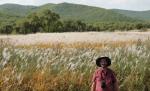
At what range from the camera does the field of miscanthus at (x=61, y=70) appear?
11062 millimetres

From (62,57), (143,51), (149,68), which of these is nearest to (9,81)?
(62,57)

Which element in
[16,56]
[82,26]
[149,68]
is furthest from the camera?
[82,26]

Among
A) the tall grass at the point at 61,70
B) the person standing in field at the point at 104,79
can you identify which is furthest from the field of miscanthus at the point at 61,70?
the person standing in field at the point at 104,79

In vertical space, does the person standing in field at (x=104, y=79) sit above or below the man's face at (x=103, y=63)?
below

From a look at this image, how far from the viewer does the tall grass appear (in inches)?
436

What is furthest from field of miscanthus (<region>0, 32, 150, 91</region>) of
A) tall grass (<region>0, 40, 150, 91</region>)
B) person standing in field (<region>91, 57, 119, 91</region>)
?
person standing in field (<region>91, 57, 119, 91</region>)

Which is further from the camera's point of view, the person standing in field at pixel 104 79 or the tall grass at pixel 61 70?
the tall grass at pixel 61 70

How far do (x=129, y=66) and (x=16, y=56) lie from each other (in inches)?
108

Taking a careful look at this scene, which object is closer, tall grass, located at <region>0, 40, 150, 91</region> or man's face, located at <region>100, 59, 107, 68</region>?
man's face, located at <region>100, 59, 107, 68</region>

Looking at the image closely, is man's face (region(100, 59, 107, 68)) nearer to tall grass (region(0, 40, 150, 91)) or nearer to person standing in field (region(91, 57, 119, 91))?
person standing in field (region(91, 57, 119, 91))

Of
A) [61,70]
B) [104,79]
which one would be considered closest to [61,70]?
[61,70]

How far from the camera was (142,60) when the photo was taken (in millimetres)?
13703

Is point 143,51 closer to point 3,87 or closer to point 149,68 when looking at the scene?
point 149,68

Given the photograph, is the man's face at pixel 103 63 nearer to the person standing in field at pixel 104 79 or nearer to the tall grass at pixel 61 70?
the person standing in field at pixel 104 79
